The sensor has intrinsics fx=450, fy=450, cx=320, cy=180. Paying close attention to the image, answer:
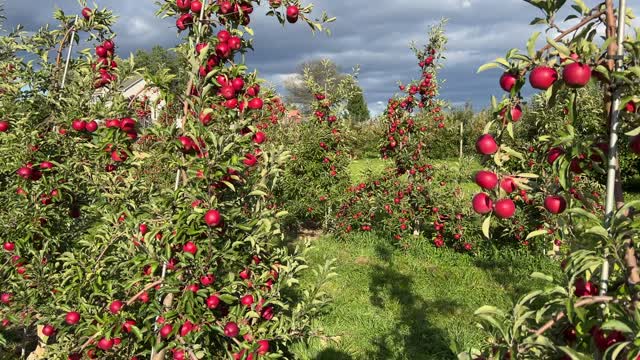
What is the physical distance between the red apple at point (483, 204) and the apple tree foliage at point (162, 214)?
121 centimetres

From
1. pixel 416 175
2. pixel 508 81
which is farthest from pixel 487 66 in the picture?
pixel 416 175

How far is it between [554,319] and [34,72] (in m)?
3.84

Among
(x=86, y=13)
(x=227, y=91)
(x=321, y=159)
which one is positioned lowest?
(x=321, y=159)

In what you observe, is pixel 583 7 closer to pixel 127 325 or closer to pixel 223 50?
pixel 223 50

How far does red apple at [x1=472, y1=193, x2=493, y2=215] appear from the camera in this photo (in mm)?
1451

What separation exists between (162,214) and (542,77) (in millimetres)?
1965

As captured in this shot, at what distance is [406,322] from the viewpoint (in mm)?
5195

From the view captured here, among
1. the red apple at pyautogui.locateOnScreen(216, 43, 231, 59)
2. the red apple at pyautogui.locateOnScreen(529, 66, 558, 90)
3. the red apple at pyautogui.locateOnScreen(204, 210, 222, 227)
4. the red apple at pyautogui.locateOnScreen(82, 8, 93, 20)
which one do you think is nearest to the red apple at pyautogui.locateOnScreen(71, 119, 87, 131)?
the red apple at pyautogui.locateOnScreen(82, 8, 93, 20)

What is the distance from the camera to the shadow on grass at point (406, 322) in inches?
178

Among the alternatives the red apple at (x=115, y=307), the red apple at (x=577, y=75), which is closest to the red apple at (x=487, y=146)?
the red apple at (x=577, y=75)

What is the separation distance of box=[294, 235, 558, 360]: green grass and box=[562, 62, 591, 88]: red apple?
114 inches

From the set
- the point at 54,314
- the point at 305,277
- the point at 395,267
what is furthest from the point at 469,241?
the point at 54,314

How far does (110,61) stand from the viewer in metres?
3.43

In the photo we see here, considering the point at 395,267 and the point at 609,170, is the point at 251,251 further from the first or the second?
the point at 395,267
